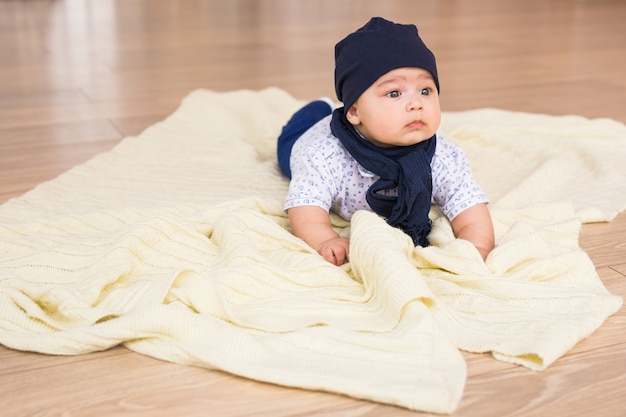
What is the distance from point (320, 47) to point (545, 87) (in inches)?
36.3

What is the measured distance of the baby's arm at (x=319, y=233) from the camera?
4.13 ft

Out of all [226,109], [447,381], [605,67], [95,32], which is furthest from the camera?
[95,32]

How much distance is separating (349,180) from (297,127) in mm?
321

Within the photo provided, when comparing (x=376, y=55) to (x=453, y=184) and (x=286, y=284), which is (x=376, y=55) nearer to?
(x=453, y=184)

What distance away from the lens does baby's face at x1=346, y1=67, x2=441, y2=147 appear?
1.29m

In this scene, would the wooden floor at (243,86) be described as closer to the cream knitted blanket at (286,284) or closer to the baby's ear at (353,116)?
the cream knitted blanket at (286,284)

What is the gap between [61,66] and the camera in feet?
9.12

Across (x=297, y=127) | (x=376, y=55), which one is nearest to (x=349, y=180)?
(x=376, y=55)

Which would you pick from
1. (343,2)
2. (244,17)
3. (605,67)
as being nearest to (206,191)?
(605,67)

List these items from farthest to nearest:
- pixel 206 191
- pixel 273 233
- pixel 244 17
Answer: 1. pixel 244 17
2. pixel 206 191
3. pixel 273 233

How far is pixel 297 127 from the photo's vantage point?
1.68m

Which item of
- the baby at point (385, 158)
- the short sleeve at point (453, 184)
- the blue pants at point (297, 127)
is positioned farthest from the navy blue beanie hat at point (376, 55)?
the blue pants at point (297, 127)

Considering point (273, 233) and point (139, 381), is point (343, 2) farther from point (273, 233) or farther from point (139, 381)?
point (139, 381)

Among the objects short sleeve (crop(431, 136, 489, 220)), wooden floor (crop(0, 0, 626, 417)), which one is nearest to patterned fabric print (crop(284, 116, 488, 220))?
short sleeve (crop(431, 136, 489, 220))
